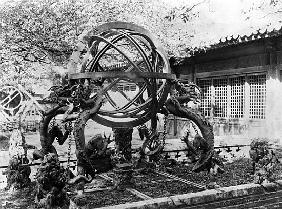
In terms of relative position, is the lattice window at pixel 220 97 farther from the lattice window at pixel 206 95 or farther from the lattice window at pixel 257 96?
the lattice window at pixel 257 96

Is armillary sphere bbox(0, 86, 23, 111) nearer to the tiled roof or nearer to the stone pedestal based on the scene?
the stone pedestal

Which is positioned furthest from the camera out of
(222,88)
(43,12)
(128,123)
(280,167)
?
(222,88)

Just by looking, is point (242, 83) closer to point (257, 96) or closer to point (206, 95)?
point (257, 96)

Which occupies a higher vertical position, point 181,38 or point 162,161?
point 181,38

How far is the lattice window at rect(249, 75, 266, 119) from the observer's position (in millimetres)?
13414

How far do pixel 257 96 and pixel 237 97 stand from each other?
100 centimetres

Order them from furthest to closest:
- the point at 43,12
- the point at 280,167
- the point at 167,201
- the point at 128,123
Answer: the point at 43,12 → the point at 280,167 → the point at 128,123 → the point at 167,201

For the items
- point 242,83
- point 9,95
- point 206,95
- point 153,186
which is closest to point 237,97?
point 242,83

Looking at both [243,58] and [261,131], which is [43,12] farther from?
[261,131]

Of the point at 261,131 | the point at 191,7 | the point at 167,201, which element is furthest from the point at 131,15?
the point at 167,201

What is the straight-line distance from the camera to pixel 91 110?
7.22 meters

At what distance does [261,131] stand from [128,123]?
676 centimetres

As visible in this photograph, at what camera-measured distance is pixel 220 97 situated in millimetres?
A: 15477

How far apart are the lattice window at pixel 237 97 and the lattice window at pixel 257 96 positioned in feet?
1.32
